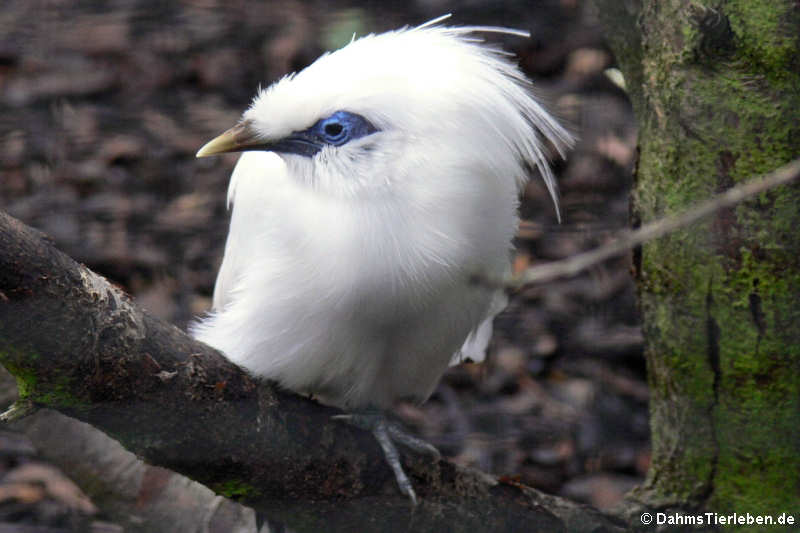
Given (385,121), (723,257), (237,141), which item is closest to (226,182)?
(237,141)

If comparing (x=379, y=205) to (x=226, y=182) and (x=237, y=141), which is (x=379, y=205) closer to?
(x=237, y=141)

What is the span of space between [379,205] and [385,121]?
14 cm

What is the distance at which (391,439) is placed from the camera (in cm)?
189

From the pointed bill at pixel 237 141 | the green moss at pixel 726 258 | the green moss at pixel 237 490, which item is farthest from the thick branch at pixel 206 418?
the pointed bill at pixel 237 141

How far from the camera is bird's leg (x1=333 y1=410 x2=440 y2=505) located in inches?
71.2

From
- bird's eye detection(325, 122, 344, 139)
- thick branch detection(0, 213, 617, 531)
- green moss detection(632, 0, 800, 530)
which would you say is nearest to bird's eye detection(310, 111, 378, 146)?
bird's eye detection(325, 122, 344, 139)

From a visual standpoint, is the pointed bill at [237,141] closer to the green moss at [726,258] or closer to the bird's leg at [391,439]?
the bird's leg at [391,439]

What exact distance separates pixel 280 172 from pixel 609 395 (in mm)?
1403

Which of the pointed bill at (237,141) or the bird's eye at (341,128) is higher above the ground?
the bird's eye at (341,128)

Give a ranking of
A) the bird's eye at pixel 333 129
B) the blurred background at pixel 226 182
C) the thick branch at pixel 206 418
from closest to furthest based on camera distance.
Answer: the thick branch at pixel 206 418, the bird's eye at pixel 333 129, the blurred background at pixel 226 182

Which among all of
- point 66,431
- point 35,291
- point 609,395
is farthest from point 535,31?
point 35,291

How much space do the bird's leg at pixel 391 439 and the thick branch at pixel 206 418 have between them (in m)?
0.02

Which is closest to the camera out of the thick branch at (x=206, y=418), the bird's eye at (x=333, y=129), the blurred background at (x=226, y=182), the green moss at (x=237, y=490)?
the thick branch at (x=206, y=418)

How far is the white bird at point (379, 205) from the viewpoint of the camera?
1676mm
